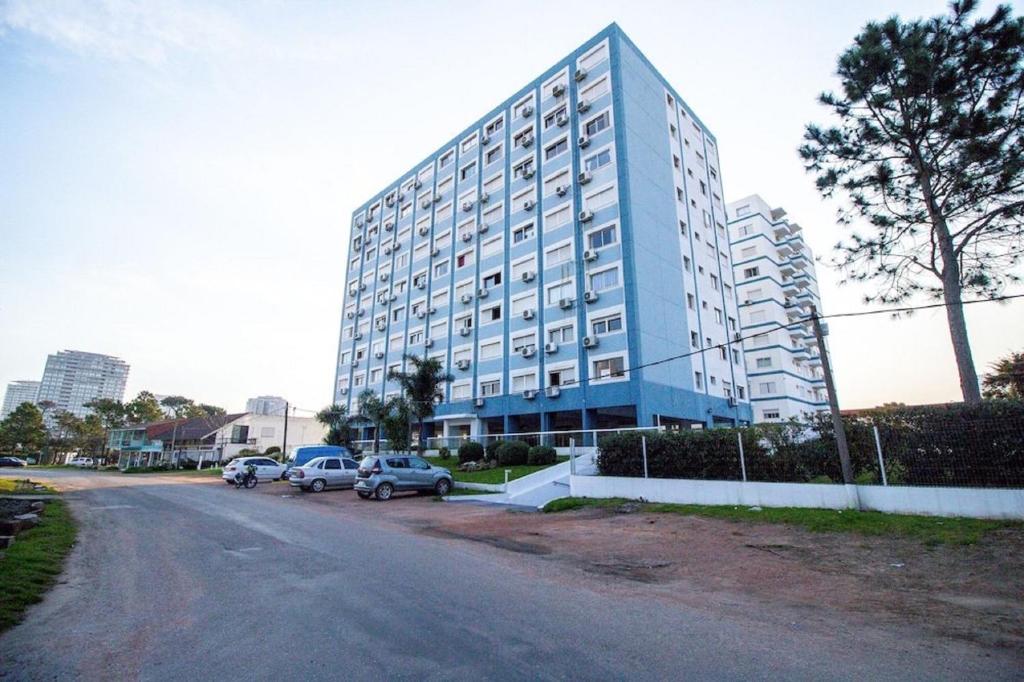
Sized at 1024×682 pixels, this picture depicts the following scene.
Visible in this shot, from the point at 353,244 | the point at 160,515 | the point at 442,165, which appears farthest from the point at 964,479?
the point at 353,244

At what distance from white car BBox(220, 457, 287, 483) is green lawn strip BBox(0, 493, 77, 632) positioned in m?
17.6

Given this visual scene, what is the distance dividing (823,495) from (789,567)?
17.2ft

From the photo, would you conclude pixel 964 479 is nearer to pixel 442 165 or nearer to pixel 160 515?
pixel 160 515

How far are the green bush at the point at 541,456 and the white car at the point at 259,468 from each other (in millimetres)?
15870

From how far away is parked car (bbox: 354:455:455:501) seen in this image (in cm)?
1856

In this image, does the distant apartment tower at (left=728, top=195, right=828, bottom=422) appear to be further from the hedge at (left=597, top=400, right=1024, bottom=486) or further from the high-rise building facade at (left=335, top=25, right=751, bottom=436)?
the hedge at (left=597, top=400, right=1024, bottom=486)

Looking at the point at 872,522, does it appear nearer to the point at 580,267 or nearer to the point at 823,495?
the point at 823,495

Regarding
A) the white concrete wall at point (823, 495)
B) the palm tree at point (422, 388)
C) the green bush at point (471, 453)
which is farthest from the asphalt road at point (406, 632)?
the palm tree at point (422, 388)

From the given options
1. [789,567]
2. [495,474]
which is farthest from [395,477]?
[789,567]

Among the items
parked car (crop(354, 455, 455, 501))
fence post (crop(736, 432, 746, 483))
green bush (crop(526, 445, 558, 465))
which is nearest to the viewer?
fence post (crop(736, 432, 746, 483))

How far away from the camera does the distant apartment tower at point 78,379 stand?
184 metres

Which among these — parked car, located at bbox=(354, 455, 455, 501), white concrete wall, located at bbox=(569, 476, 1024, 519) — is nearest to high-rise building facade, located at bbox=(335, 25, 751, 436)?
parked car, located at bbox=(354, 455, 455, 501)

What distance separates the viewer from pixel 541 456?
24656 millimetres

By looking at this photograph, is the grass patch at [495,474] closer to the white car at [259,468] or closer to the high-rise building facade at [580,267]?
the high-rise building facade at [580,267]
